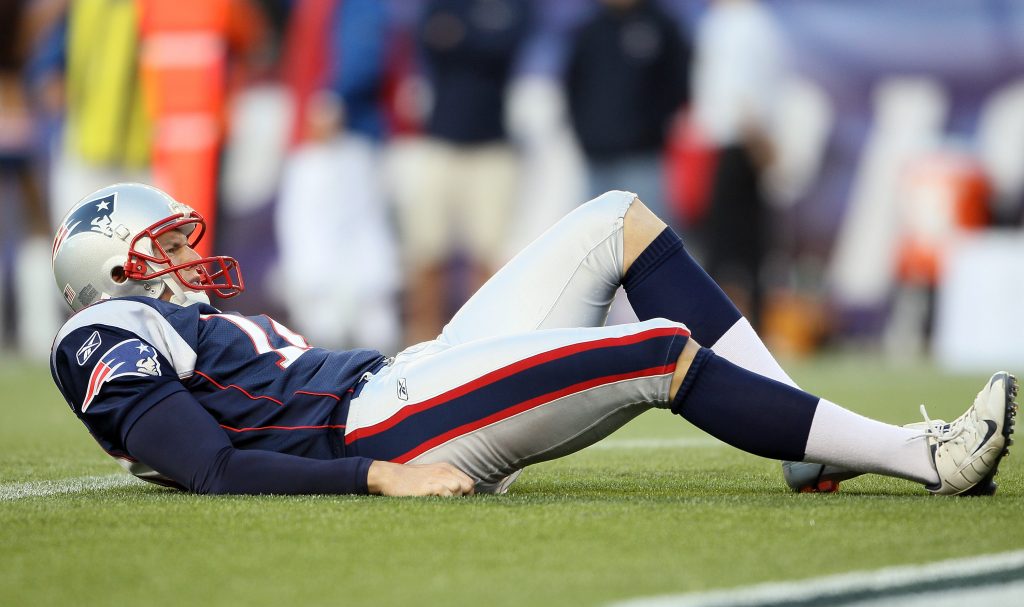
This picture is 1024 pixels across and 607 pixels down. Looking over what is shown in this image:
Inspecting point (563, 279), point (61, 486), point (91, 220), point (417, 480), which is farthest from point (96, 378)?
point (563, 279)

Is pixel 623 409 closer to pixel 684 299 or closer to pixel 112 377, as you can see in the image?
pixel 684 299

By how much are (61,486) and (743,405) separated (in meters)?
1.73

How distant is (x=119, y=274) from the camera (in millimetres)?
3199

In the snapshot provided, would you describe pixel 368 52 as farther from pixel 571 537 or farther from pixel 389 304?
pixel 571 537

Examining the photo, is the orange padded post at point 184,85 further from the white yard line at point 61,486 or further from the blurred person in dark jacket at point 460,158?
the white yard line at point 61,486

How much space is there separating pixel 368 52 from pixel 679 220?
7.81 ft

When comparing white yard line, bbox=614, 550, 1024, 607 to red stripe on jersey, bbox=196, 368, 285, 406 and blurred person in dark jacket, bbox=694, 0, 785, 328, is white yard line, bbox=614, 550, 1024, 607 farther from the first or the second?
blurred person in dark jacket, bbox=694, 0, 785, 328

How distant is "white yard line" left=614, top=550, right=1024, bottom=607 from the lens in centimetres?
204

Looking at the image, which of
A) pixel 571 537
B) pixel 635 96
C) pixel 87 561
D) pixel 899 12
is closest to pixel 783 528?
pixel 571 537

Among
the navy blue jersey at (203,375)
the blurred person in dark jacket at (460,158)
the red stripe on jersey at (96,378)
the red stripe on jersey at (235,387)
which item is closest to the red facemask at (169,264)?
the navy blue jersey at (203,375)

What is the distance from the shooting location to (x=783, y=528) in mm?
2604

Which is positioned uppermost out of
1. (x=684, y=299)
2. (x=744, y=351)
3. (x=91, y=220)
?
(x=91, y=220)

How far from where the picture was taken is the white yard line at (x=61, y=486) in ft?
10.8

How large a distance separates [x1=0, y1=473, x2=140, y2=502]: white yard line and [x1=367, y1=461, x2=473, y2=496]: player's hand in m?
0.90
